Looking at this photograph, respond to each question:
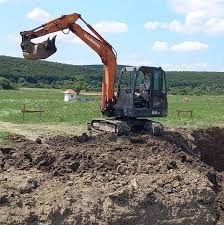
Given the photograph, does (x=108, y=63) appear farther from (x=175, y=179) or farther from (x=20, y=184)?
(x=20, y=184)

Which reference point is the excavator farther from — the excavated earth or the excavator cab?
the excavated earth

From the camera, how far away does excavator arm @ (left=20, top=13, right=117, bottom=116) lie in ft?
58.7

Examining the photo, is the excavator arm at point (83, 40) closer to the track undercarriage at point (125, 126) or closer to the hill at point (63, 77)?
the track undercarriage at point (125, 126)

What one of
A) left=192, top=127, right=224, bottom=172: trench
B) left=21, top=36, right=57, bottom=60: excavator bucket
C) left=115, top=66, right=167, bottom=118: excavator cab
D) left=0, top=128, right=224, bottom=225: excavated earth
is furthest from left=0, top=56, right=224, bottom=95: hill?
left=0, top=128, right=224, bottom=225: excavated earth

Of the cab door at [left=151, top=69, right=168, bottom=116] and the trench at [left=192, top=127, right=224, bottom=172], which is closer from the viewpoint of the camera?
the cab door at [left=151, top=69, right=168, bottom=116]

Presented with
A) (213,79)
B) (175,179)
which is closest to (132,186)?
(175,179)

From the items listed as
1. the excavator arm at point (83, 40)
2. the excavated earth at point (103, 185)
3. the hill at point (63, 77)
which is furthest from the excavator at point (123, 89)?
the hill at point (63, 77)

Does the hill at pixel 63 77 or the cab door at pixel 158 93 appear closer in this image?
the cab door at pixel 158 93

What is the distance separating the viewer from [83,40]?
18859mm

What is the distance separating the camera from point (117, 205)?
40.8 feet

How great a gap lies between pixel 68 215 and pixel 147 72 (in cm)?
821

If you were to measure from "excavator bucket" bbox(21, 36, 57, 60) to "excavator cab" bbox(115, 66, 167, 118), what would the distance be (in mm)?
2716

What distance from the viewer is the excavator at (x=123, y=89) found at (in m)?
18.5

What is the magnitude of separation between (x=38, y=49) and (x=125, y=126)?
145 inches
